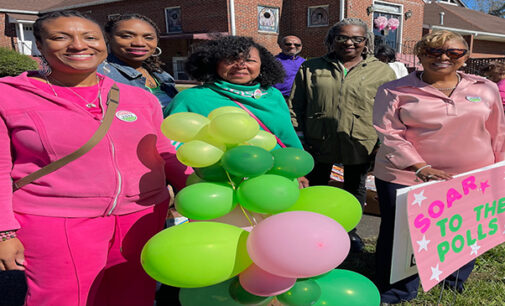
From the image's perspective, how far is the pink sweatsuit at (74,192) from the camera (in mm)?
1506

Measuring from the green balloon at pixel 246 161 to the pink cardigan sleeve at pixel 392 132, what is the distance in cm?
105

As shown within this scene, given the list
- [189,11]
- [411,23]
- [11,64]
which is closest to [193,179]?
[11,64]

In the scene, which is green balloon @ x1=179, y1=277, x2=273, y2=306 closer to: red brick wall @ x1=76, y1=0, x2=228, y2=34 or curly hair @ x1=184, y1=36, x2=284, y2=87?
curly hair @ x1=184, y1=36, x2=284, y2=87

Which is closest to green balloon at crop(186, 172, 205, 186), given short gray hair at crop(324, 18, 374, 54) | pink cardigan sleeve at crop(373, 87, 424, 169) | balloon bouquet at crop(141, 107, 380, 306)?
balloon bouquet at crop(141, 107, 380, 306)

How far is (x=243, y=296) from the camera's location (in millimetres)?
1614

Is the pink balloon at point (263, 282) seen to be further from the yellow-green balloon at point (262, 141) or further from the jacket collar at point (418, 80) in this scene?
the jacket collar at point (418, 80)

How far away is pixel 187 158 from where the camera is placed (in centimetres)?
163

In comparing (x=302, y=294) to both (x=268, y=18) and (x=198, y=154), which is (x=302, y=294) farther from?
(x=268, y=18)

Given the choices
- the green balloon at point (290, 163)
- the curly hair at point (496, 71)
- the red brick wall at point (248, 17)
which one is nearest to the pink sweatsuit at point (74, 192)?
the green balloon at point (290, 163)

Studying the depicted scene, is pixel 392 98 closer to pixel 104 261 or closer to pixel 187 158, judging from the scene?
pixel 187 158

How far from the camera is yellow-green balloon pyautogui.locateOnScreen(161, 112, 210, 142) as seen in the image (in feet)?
5.63

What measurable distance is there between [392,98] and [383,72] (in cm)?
88

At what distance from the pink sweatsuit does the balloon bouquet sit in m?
0.22

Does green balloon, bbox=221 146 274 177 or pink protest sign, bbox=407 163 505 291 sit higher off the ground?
green balloon, bbox=221 146 274 177
